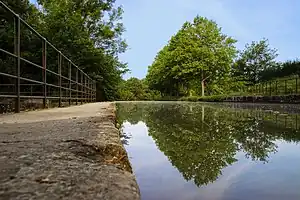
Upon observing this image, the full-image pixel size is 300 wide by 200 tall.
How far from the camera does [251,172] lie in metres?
1.49

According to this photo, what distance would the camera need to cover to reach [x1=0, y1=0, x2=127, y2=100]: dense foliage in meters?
14.0

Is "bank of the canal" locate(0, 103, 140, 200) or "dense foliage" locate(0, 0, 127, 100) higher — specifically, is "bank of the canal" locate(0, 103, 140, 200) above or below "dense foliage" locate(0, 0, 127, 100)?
below

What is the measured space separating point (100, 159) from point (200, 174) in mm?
483

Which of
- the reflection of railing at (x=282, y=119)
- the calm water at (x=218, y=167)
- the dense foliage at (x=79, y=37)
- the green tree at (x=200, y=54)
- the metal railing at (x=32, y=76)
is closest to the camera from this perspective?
the calm water at (x=218, y=167)

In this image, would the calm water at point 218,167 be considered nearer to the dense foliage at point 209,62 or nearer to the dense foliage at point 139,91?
the dense foliage at point 209,62

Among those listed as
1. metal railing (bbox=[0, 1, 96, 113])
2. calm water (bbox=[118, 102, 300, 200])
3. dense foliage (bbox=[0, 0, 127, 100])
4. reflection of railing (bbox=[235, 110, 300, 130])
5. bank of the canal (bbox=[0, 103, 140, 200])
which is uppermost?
dense foliage (bbox=[0, 0, 127, 100])

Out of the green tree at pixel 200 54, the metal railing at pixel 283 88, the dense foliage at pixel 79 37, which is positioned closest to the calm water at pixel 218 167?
the dense foliage at pixel 79 37

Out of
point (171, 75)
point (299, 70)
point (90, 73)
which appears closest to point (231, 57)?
point (171, 75)

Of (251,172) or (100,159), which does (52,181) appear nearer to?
(100,159)

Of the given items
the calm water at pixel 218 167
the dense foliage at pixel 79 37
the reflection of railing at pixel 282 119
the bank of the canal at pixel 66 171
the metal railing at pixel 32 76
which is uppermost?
the dense foliage at pixel 79 37

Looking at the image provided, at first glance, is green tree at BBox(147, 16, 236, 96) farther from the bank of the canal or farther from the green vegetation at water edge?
the bank of the canal

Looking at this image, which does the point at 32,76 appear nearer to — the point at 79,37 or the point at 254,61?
the point at 79,37

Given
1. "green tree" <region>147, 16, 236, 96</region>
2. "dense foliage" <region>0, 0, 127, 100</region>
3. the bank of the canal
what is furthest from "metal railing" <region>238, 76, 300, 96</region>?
the bank of the canal

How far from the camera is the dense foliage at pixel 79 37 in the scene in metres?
14.0
